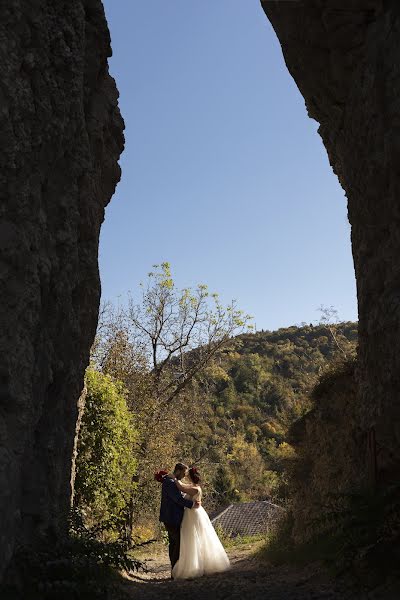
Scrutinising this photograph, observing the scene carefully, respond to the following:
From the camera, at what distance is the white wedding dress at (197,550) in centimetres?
980

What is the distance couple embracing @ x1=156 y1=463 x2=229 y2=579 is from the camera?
996cm

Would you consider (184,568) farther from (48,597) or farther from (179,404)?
(179,404)

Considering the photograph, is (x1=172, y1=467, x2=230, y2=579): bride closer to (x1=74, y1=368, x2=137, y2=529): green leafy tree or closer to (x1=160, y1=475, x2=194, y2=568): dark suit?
(x1=160, y1=475, x2=194, y2=568): dark suit

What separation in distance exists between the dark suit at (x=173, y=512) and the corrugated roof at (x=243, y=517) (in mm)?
12714

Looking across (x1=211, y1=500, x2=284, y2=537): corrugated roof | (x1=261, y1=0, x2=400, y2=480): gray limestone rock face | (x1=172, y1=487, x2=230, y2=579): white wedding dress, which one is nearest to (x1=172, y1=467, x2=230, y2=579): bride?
(x1=172, y1=487, x2=230, y2=579): white wedding dress

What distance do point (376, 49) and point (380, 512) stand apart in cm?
654

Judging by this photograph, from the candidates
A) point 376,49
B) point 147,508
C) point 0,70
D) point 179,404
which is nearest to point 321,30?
point 376,49

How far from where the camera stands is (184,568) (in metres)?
9.77

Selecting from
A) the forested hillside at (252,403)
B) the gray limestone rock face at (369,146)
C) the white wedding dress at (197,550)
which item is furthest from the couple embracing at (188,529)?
the forested hillside at (252,403)

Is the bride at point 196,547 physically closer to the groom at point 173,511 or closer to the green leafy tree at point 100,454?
the groom at point 173,511

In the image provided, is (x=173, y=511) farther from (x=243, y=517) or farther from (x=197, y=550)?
(x=243, y=517)

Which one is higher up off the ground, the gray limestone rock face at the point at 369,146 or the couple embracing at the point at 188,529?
the gray limestone rock face at the point at 369,146

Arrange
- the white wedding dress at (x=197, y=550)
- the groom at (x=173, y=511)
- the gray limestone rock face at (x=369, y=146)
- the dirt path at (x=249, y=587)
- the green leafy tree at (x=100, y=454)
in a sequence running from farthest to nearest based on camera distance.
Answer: the green leafy tree at (x=100, y=454)
the groom at (x=173, y=511)
the white wedding dress at (x=197, y=550)
the gray limestone rock face at (x=369, y=146)
the dirt path at (x=249, y=587)

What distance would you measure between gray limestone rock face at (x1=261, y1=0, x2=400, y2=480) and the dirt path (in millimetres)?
1862
